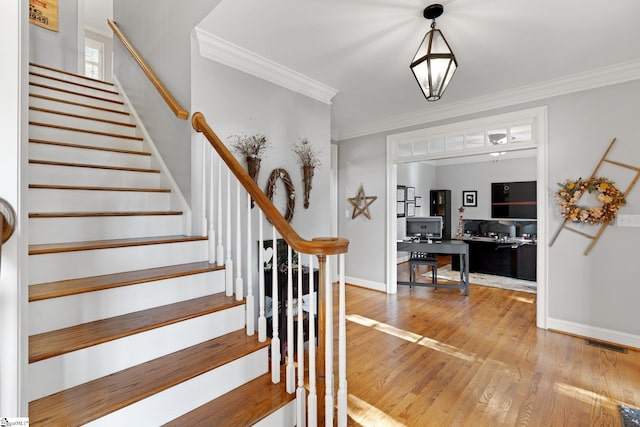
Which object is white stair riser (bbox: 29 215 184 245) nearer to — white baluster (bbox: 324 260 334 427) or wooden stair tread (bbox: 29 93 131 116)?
white baluster (bbox: 324 260 334 427)

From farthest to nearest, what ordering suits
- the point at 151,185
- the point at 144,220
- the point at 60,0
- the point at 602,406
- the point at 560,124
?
the point at 60,0 < the point at 560,124 < the point at 151,185 < the point at 144,220 < the point at 602,406

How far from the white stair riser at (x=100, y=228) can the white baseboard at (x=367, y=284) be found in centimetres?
291

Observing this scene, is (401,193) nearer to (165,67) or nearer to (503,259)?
(503,259)

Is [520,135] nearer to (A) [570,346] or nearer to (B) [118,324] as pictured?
(A) [570,346]

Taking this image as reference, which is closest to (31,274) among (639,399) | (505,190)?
(639,399)

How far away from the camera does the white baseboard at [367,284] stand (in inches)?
179

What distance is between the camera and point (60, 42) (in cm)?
452

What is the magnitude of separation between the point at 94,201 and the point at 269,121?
5.24 ft

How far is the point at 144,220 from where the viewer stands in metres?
2.18

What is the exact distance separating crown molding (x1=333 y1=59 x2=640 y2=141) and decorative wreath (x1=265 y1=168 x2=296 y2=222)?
218 cm

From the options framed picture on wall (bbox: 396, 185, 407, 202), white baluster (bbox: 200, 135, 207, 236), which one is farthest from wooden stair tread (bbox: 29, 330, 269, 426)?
framed picture on wall (bbox: 396, 185, 407, 202)

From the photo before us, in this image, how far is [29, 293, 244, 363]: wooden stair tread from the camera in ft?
4.03

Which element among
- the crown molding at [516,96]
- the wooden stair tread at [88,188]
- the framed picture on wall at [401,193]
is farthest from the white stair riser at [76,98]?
the framed picture on wall at [401,193]

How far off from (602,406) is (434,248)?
9.37 feet
